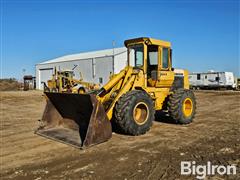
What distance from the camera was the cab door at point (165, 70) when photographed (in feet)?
24.3

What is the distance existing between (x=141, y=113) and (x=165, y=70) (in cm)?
183

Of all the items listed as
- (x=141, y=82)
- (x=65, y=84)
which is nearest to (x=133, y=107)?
(x=141, y=82)

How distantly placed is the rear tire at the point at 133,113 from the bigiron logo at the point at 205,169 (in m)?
1.97

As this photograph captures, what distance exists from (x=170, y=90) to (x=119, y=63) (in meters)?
21.9

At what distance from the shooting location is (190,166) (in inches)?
164

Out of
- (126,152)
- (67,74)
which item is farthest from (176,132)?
(67,74)

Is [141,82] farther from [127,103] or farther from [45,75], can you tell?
[45,75]

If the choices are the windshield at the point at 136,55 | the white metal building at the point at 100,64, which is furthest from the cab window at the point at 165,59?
the white metal building at the point at 100,64

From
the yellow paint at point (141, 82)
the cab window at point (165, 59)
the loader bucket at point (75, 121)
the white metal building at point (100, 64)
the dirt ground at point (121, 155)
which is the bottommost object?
the dirt ground at point (121, 155)

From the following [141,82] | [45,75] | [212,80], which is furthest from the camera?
[45,75]

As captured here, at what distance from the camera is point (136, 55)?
7.55 meters

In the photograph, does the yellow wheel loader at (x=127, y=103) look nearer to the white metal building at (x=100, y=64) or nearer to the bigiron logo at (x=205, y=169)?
the bigiron logo at (x=205, y=169)

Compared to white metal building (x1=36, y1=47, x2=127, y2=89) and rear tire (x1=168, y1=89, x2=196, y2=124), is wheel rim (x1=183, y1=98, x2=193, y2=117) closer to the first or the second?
rear tire (x1=168, y1=89, x2=196, y2=124)

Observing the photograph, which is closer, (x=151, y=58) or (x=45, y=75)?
(x=151, y=58)
